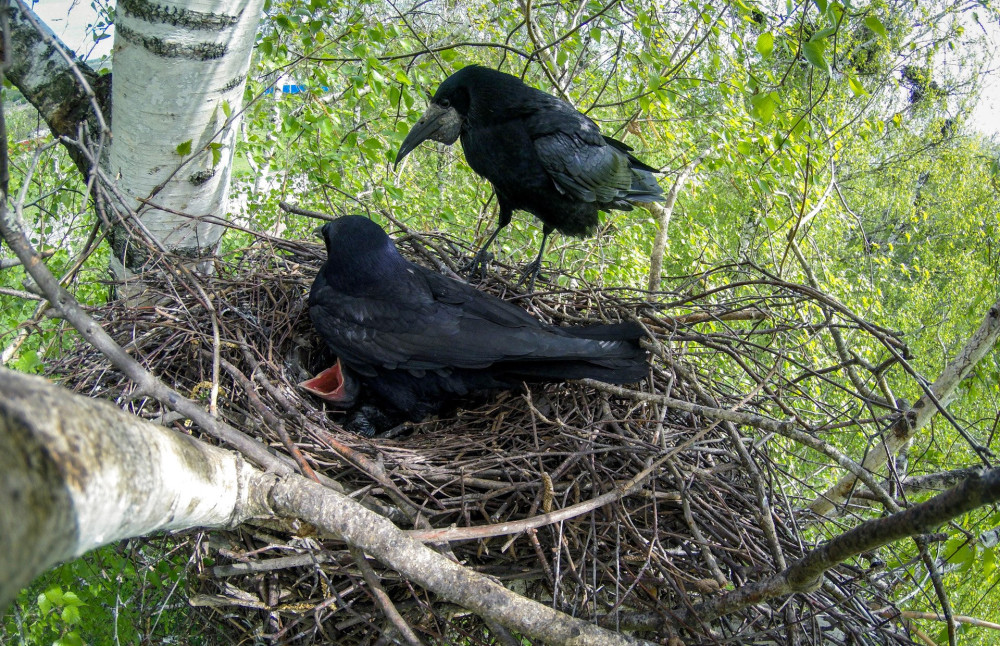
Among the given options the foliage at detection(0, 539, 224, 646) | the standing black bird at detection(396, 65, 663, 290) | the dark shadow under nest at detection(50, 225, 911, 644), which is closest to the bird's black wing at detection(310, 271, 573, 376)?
the dark shadow under nest at detection(50, 225, 911, 644)

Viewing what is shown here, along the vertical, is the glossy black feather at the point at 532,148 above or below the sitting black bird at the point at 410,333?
above

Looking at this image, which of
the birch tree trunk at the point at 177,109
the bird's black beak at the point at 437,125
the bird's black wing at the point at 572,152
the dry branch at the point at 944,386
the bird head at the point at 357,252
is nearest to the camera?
the birch tree trunk at the point at 177,109

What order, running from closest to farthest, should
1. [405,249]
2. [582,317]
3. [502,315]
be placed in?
[502,315]
[582,317]
[405,249]

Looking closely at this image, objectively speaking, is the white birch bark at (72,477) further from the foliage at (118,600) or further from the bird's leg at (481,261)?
the bird's leg at (481,261)

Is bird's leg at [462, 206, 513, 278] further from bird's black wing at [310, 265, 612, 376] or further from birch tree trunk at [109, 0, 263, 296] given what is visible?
birch tree trunk at [109, 0, 263, 296]

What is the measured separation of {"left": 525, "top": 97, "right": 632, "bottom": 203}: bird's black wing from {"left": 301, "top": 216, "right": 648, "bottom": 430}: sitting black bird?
0.91 m

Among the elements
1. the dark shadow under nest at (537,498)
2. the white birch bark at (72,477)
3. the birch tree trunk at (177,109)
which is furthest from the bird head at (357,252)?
the white birch bark at (72,477)

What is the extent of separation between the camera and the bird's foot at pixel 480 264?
154 inches

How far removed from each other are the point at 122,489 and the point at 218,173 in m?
2.71

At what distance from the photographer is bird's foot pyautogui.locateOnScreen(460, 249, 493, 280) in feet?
12.8

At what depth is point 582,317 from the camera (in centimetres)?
354

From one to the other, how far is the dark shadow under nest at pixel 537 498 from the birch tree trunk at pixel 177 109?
0.39 meters

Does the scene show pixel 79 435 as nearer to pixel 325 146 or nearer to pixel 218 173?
pixel 218 173

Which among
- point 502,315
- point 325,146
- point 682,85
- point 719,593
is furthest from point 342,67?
point 719,593
